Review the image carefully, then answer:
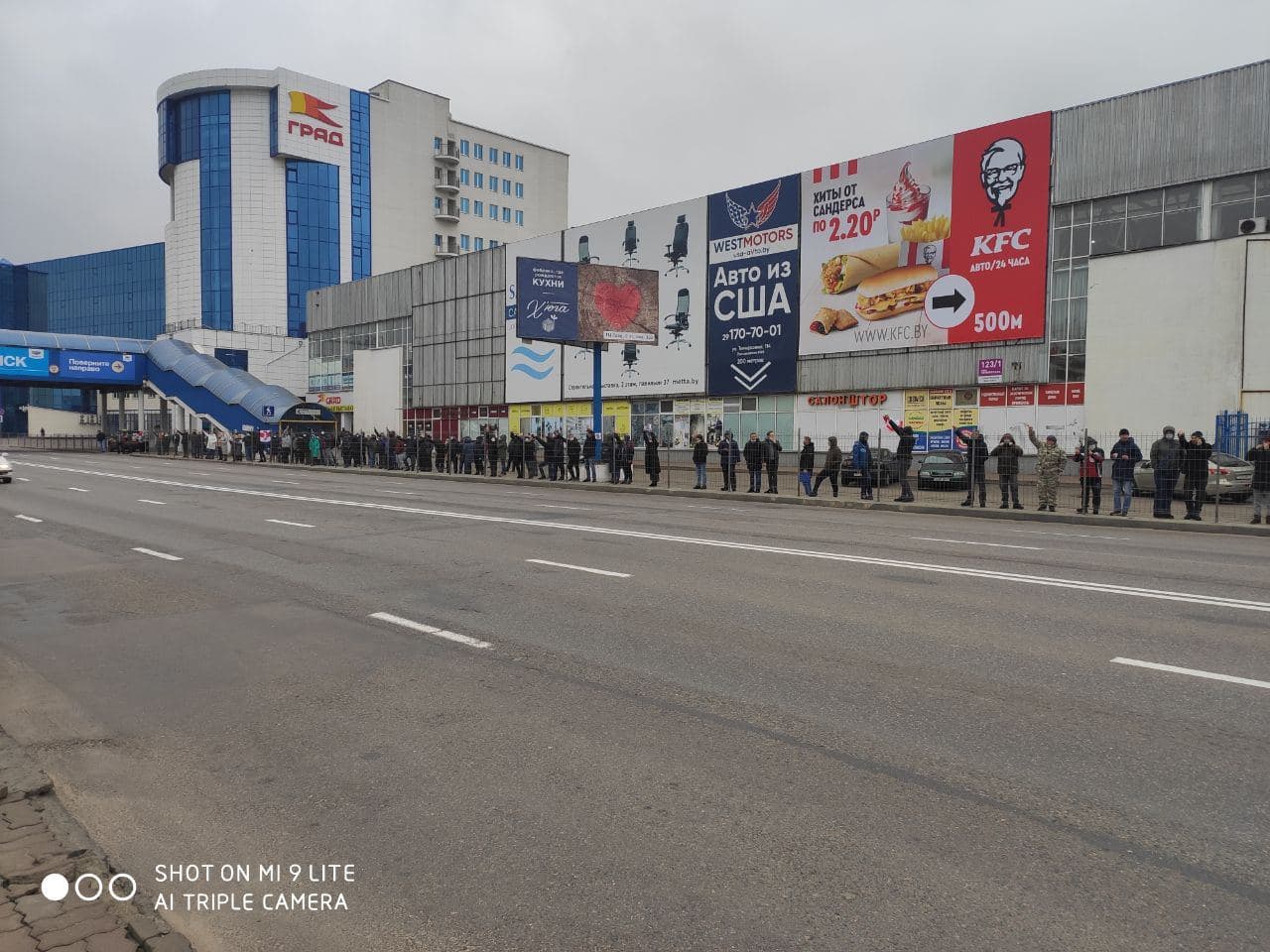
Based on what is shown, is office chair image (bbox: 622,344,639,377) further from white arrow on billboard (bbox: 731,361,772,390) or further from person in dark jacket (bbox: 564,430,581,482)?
person in dark jacket (bbox: 564,430,581,482)

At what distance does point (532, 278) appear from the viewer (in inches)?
1135

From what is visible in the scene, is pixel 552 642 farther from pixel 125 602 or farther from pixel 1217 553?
pixel 1217 553

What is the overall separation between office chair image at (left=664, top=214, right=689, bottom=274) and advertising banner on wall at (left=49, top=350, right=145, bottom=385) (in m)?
41.2

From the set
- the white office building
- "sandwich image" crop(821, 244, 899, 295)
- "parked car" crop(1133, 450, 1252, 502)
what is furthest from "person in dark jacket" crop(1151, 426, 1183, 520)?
the white office building

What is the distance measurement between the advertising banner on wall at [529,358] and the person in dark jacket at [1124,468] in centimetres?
3356

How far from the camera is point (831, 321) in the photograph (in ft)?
118

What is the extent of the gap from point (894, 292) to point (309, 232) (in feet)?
218

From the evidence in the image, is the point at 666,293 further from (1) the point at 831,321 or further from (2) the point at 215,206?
(2) the point at 215,206

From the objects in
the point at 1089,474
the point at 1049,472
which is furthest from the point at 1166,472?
the point at 1049,472

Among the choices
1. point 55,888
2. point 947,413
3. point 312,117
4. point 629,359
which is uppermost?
point 312,117

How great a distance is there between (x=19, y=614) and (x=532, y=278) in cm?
2228

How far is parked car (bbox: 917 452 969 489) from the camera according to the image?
2545cm

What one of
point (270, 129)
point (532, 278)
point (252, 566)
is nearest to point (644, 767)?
point (252, 566)

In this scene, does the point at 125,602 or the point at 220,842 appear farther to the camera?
the point at 125,602
